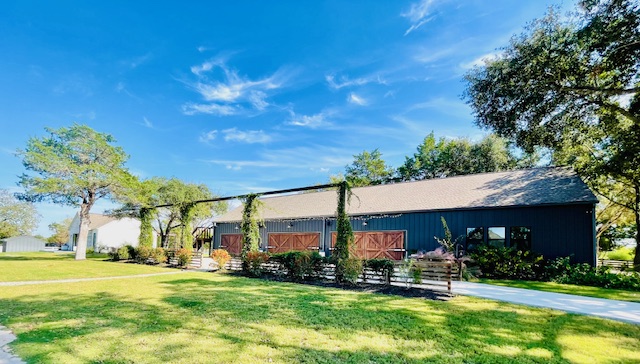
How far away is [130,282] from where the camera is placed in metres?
10.9

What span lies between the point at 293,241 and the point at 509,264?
42.6 feet

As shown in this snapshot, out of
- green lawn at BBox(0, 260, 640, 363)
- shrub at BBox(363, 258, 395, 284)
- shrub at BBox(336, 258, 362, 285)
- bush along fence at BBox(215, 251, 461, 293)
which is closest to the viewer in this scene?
green lawn at BBox(0, 260, 640, 363)

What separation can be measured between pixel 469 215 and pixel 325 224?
28.3 feet

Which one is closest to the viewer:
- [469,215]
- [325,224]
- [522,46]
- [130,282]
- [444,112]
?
[522,46]

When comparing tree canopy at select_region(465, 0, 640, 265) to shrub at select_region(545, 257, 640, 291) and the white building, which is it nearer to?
shrub at select_region(545, 257, 640, 291)

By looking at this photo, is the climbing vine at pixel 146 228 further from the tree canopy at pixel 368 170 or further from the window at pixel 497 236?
the tree canopy at pixel 368 170

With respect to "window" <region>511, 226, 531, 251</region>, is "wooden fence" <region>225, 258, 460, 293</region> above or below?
below

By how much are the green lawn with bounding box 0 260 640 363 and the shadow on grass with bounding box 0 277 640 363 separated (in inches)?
0.7

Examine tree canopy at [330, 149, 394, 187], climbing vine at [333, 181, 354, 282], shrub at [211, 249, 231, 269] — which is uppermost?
tree canopy at [330, 149, 394, 187]

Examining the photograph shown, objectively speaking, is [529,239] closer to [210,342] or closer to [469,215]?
[469,215]

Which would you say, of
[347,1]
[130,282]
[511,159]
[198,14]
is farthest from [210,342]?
[511,159]

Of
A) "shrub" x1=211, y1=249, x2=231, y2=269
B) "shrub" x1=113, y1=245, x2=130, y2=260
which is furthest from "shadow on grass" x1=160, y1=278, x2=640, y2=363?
"shrub" x1=113, y1=245, x2=130, y2=260

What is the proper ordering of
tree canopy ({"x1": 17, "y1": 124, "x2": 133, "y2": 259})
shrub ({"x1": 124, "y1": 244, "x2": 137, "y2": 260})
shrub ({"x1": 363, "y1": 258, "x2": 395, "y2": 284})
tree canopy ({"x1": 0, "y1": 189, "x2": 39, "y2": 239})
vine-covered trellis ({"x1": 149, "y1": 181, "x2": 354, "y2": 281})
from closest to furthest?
shrub ({"x1": 363, "y1": 258, "x2": 395, "y2": 284}) < vine-covered trellis ({"x1": 149, "y1": 181, "x2": 354, "y2": 281}) < tree canopy ({"x1": 17, "y1": 124, "x2": 133, "y2": 259}) < shrub ({"x1": 124, "y1": 244, "x2": 137, "y2": 260}) < tree canopy ({"x1": 0, "y1": 189, "x2": 39, "y2": 239})

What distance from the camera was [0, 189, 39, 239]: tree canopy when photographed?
3947 cm
